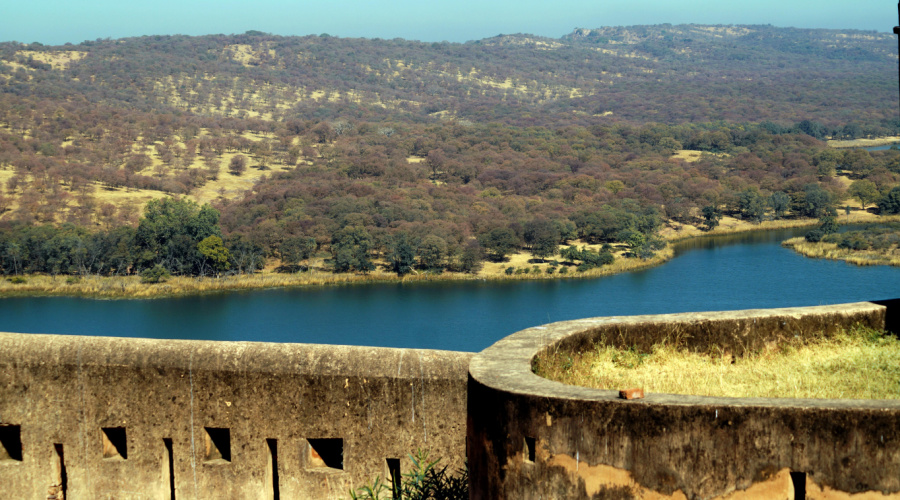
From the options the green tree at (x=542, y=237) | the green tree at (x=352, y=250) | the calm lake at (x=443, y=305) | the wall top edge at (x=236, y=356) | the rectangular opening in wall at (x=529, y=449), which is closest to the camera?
the rectangular opening in wall at (x=529, y=449)

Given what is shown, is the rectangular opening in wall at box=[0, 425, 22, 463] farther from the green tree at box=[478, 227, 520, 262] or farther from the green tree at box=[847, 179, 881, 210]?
A: the green tree at box=[847, 179, 881, 210]

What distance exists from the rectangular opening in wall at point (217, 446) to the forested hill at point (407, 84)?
104957 mm

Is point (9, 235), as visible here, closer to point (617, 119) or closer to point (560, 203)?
point (560, 203)

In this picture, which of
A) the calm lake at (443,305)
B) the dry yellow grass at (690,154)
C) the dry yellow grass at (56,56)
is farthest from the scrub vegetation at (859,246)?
the dry yellow grass at (56,56)

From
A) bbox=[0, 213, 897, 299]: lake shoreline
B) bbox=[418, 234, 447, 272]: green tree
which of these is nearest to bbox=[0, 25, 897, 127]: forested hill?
bbox=[0, 213, 897, 299]: lake shoreline

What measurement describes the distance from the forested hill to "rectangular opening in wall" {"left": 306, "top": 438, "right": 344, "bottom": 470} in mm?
105301

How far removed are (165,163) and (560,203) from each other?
106ft

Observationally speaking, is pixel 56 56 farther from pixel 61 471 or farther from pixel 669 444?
pixel 669 444

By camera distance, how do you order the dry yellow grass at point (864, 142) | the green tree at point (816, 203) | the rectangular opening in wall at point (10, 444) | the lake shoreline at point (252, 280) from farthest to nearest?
the dry yellow grass at point (864, 142), the green tree at point (816, 203), the lake shoreline at point (252, 280), the rectangular opening in wall at point (10, 444)

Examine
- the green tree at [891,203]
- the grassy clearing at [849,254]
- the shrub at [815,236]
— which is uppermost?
the green tree at [891,203]

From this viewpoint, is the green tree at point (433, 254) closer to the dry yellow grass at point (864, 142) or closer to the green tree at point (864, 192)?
the green tree at point (864, 192)

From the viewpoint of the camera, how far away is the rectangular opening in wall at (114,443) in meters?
5.39

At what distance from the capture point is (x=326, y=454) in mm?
5211

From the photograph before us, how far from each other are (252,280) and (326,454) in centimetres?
4221
